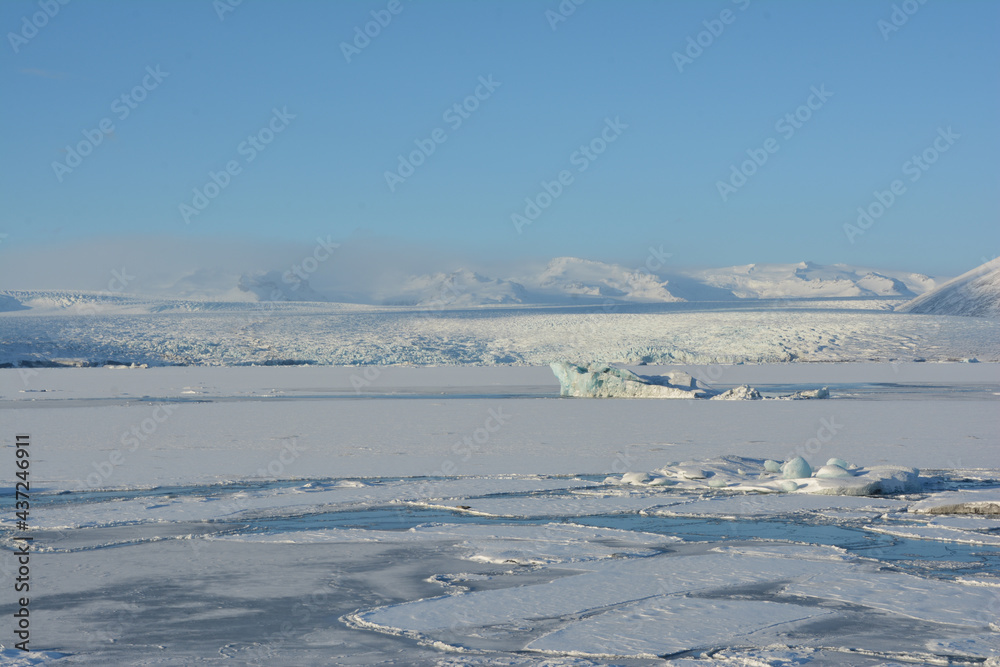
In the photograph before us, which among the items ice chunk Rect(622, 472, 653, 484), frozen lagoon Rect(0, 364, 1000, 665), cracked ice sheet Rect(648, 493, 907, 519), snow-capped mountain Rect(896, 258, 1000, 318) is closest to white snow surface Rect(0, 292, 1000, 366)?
snow-capped mountain Rect(896, 258, 1000, 318)

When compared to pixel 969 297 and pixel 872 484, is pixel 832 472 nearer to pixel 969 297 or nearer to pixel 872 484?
pixel 872 484

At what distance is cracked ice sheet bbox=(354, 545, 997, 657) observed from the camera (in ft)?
13.4

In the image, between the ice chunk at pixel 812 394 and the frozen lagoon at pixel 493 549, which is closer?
the frozen lagoon at pixel 493 549

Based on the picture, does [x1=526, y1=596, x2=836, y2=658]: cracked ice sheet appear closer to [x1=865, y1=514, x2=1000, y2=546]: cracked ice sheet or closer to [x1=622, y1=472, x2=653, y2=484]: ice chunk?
[x1=865, y1=514, x2=1000, y2=546]: cracked ice sheet

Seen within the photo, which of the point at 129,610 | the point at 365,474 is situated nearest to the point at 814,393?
the point at 365,474

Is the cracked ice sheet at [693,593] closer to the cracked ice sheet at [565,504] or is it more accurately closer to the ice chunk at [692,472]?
the cracked ice sheet at [565,504]

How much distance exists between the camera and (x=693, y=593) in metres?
4.71

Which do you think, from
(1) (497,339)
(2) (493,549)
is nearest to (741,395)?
(2) (493,549)

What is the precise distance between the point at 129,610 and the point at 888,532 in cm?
477

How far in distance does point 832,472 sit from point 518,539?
3.56m

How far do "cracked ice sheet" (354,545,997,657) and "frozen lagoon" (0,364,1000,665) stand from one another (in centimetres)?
2

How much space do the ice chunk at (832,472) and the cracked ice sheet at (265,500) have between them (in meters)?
2.06

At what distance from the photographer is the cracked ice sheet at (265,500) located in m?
6.82

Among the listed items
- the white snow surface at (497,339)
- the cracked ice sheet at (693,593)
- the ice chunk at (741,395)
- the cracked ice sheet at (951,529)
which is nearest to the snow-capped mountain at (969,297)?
the white snow surface at (497,339)
